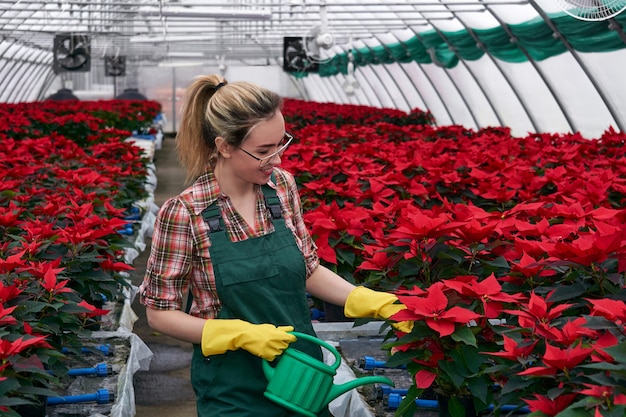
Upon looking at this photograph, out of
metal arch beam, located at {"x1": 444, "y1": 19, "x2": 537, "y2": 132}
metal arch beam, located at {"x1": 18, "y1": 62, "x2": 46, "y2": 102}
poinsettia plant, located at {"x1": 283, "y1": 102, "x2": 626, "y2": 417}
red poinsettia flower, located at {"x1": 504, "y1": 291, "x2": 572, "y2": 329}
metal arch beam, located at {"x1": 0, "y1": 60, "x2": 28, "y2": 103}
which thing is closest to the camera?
poinsettia plant, located at {"x1": 283, "y1": 102, "x2": 626, "y2": 417}

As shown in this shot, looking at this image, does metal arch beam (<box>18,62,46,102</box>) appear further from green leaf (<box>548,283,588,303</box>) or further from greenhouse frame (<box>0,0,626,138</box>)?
green leaf (<box>548,283,588,303</box>)

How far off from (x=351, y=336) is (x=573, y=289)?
1.77 meters

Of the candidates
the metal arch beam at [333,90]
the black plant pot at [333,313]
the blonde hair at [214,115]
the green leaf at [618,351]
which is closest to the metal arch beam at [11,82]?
the metal arch beam at [333,90]

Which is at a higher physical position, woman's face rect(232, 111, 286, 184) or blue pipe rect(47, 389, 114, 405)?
woman's face rect(232, 111, 286, 184)

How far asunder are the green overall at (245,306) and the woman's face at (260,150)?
147mm

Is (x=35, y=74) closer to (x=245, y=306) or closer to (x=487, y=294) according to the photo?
(x=245, y=306)

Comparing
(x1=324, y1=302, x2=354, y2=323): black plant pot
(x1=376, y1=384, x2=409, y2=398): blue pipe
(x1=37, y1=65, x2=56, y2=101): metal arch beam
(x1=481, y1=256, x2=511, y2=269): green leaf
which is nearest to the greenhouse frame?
(x1=37, y1=65, x2=56, y2=101): metal arch beam

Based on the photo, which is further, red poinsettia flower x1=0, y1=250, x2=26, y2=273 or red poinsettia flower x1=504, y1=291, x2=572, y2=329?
red poinsettia flower x1=0, y1=250, x2=26, y2=273

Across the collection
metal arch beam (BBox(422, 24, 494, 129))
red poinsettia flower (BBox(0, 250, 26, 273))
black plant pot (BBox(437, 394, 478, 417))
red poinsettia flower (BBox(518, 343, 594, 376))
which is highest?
red poinsettia flower (BBox(518, 343, 594, 376))

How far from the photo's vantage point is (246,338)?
226cm

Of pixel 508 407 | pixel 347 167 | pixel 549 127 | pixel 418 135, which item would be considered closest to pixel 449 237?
pixel 508 407

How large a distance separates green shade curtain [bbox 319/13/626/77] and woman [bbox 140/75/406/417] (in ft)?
26.2

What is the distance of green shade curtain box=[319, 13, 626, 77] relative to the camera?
1048cm

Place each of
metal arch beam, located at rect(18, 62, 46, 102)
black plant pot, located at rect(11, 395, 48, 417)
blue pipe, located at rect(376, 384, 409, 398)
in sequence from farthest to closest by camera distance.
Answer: metal arch beam, located at rect(18, 62, 46, 102) < blue pipe, located at rect(376, 384, 409, 398) < black plant pot, located at rect(11, 395, 48, 417)
